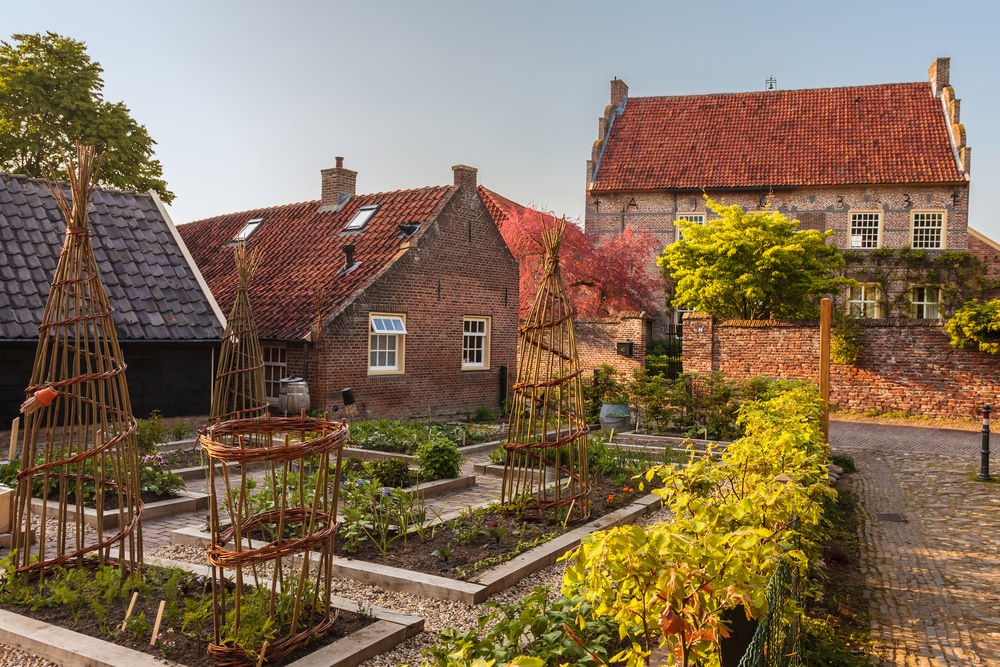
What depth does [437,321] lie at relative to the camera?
18.4m

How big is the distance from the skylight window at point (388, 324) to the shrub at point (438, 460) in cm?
722

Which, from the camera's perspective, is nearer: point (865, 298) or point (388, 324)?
point (388, 324)

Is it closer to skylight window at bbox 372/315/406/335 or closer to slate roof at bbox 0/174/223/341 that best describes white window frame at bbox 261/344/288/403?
skylight window at bbox 372/315/406/335

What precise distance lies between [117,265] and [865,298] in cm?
2460

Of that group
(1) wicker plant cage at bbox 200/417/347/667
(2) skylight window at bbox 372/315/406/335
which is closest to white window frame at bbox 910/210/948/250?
(2) skylight window at bbox 372/315/406/335

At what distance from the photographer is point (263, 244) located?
20.9 meters

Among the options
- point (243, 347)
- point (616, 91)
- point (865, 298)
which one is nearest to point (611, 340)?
point (865, 298)

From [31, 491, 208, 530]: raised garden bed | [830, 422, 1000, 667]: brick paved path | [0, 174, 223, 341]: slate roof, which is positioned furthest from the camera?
[0, 174, 223, 341]: slate roof

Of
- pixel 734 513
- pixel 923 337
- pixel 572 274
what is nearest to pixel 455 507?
pixel 734 513

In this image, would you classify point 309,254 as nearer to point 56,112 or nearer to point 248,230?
point 248,230

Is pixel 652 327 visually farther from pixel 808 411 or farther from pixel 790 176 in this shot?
pixel 808 411

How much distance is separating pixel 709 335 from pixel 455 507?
1362cm

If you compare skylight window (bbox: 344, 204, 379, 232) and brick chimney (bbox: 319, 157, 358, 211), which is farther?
brick chimney (bbox: 319, 157, 358, 211)

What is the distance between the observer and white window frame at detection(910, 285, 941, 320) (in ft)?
87.2
